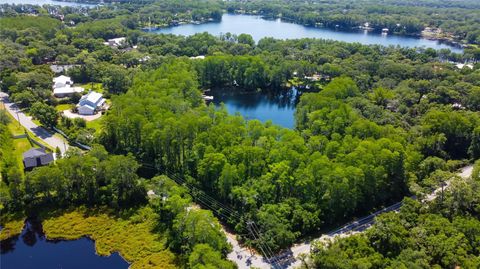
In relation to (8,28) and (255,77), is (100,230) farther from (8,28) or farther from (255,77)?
(8,28)

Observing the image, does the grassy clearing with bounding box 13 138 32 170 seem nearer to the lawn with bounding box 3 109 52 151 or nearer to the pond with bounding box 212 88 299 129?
the lawn with bounding box 3 109 52 151

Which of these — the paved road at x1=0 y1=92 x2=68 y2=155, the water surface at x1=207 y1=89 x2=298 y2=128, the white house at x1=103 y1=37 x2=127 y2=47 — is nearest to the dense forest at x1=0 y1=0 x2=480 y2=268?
the paved road at x1=0 y1=92 x2=68 y2=155

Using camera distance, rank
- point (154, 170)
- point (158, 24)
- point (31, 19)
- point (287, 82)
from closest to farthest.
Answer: point (154, 170), point (287, 82), point (31, 19), point (158, 24)

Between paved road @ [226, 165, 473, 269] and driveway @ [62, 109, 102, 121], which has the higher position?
driveway @ [62, 109, 102, 121]

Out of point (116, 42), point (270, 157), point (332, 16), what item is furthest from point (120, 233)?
point (332, 16)

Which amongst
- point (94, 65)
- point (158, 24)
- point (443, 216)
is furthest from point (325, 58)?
point (158, 24)

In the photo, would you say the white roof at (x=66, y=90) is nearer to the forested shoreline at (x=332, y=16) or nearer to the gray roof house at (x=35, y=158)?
the gray roof house at (x=35, y=158)
